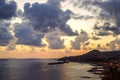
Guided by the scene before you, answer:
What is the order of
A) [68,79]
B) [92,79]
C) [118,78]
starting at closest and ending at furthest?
[118,78], [92,79], [68,79]

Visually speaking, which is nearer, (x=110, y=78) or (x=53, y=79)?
(x=110, y=78)

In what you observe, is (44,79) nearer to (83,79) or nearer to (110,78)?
(83,79)

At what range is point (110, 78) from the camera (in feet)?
514

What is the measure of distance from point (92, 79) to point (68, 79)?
72.9 feet

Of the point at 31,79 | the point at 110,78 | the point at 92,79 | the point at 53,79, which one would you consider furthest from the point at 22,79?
the point at 110,78

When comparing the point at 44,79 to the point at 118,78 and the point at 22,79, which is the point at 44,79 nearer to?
the point at 22,79

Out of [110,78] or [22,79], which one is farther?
[22,79]

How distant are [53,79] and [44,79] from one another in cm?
701

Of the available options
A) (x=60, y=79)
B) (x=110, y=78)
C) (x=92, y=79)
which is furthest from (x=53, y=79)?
(x=110, y=78)

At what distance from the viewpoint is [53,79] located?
655 feet

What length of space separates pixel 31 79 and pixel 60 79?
22.5 meters

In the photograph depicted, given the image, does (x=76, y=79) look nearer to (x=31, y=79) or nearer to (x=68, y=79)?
(x=68, y=79)

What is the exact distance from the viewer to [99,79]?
181000 millimetres

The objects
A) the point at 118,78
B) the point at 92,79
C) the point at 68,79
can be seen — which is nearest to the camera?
the point at 118,78
